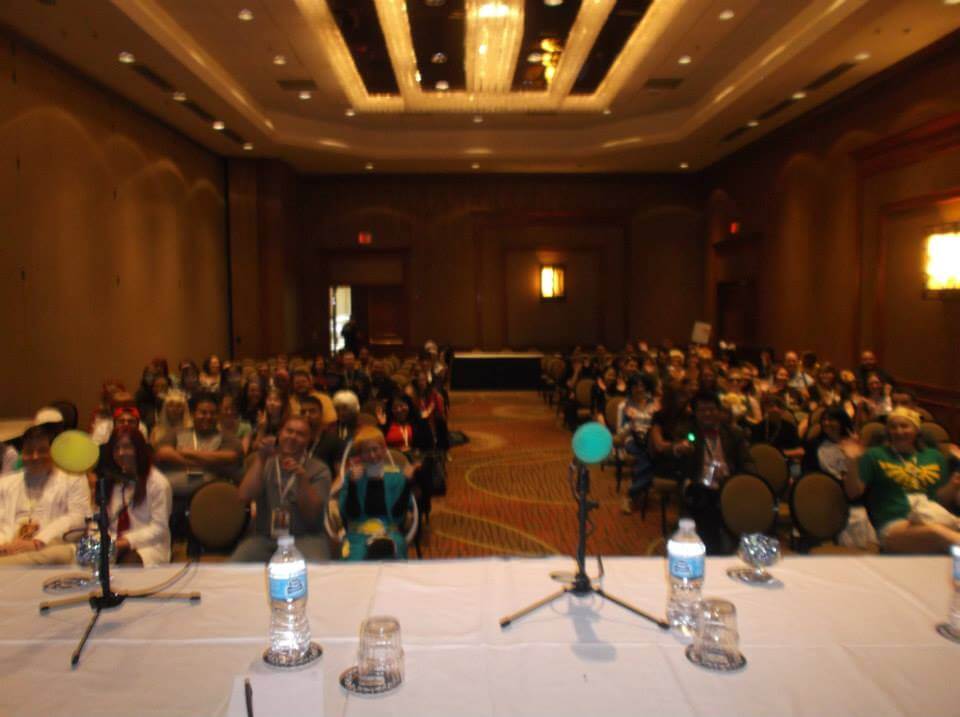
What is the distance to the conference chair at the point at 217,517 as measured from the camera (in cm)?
427

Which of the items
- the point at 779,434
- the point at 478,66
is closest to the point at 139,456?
the point at 779,434

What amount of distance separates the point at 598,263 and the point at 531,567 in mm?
17351

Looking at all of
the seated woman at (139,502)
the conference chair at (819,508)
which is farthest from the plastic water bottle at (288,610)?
the conference chair at (819,508)

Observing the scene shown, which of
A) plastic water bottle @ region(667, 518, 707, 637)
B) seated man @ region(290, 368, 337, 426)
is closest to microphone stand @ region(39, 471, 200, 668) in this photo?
plastic water bottle @ region(667, 518, 707, 637)

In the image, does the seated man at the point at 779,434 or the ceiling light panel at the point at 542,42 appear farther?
the ceiling light panel at the point at 542,42

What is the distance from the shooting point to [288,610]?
7.99 ft

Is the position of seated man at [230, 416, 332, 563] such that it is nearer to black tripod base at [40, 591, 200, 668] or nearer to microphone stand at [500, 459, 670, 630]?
black tripod base at [40, 591, 200, 668]

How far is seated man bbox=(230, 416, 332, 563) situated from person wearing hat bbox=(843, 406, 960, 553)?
3.21m

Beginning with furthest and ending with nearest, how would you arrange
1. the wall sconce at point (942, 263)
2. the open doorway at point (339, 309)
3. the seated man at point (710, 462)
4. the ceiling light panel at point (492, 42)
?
the open doorway at point (339, 309) < the ceiling light panel at point (492, 42) < the wall sconce at point (942, 263) < the seated man at point (710, 462)

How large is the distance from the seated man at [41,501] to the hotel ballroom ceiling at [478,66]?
6030 mm

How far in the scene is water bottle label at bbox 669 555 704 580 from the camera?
8.53ft

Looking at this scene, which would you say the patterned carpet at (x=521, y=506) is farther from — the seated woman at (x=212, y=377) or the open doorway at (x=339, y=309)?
the open doorway at (x=339, y=309)

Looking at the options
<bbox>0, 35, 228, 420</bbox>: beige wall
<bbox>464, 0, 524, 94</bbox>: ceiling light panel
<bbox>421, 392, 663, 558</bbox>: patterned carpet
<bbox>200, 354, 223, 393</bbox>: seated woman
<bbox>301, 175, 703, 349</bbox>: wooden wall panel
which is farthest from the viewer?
<bbox>301, 175, 703, 349</bbox>: wooden wall panel

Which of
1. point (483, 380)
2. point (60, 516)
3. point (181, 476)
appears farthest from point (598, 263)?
point (60, 516)
